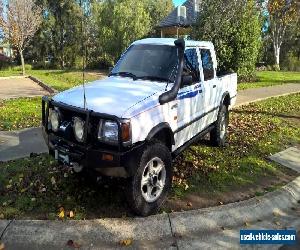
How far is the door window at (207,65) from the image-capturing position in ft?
22.2

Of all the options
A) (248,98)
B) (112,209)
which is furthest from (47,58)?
(112,209)

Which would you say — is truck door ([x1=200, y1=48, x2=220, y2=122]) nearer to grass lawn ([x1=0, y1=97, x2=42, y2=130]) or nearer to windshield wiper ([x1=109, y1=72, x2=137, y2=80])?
windshield wiper ([x1=109, y1=72, x2=137, y2=80])

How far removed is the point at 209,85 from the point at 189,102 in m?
1.09

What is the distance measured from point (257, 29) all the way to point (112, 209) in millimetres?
17311

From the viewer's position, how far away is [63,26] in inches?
1735

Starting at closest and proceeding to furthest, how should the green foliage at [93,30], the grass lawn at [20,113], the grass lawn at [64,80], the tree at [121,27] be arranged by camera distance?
the grass lawn at [20,113]
the grass lawn at [64,80]
the tree at [121,27]
the green foliage at [93,30]

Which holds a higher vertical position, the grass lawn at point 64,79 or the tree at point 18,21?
the tree at point 18,21

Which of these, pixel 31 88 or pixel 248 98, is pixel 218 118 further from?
pixel 31 88

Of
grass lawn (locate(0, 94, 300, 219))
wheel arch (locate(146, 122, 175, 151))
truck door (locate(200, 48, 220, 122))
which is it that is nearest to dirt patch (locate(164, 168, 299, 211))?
grass lawn (locate(0, 94, 300, 219))

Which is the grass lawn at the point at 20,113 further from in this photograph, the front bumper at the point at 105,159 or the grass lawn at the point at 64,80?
the front bumper at the point at 105,159

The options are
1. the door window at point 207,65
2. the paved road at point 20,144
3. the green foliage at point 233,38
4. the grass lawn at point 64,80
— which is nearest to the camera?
the door window at point 207,65

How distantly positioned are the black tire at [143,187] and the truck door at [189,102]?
646 mm

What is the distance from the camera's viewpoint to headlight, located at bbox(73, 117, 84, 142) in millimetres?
4559

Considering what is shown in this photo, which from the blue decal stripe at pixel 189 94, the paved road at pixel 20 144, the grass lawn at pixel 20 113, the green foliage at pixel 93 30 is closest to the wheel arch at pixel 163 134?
the blue decal stripe at pixel 189 94
